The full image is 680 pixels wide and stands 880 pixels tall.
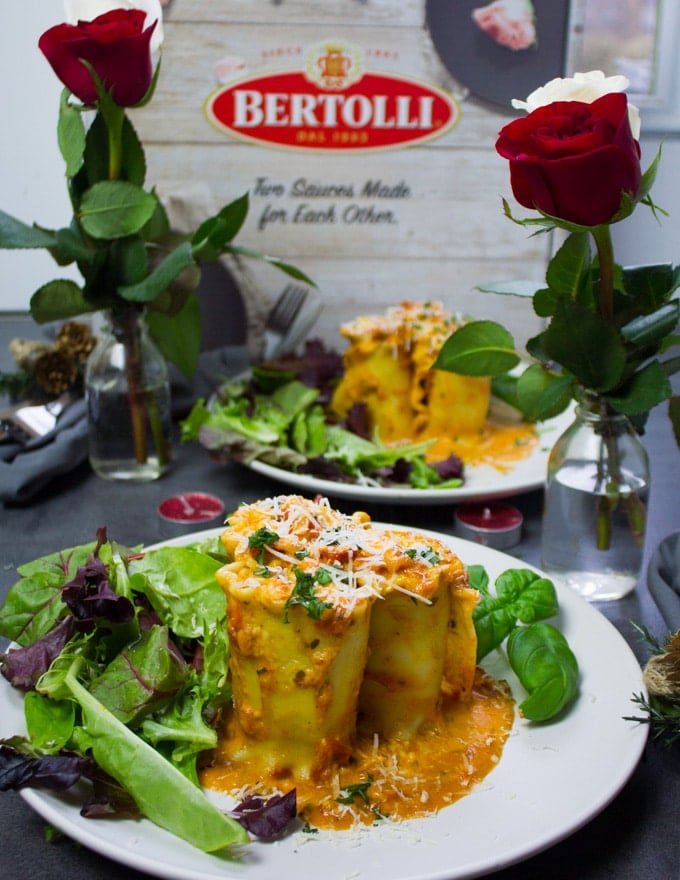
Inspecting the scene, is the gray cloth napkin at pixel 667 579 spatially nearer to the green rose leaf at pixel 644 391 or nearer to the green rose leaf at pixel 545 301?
the green rose leaf at pixel 644 391

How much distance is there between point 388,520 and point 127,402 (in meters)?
0.52

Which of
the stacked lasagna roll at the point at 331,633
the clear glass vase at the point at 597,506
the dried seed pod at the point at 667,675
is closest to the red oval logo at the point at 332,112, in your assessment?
the clear glass vase at the point at 597,506

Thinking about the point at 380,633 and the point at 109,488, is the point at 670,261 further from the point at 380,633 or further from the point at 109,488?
the point at 109,488

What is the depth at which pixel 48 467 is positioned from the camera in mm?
1780

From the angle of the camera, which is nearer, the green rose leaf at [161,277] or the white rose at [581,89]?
the white rose at [581,89]

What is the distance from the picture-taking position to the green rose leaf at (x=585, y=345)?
122cm

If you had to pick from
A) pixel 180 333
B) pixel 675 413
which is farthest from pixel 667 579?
pixel 180 333

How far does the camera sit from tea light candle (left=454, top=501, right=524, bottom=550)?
1.57 m

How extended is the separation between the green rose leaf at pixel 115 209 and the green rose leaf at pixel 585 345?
712 millimetres

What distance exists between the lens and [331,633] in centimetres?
93

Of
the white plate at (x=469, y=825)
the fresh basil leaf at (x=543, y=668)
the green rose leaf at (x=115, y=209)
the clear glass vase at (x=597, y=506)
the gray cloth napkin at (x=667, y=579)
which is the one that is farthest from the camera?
the green rose leaf at (x=115, y=209)

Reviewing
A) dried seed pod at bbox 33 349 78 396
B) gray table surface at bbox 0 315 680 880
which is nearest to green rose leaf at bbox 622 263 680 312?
gray table surface at bbox 0 315 680 880

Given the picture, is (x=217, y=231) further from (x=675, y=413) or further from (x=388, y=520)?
(x=675, y=413)

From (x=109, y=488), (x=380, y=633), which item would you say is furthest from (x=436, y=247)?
(x=380, y=633)
